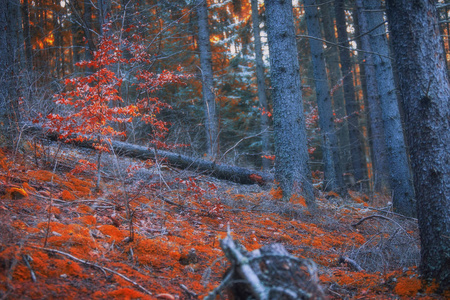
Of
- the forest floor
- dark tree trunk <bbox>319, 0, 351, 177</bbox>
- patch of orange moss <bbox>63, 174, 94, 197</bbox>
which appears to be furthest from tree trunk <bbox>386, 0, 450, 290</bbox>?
dark tree trunk <bbox>319, 0, 351, 177</bbox>

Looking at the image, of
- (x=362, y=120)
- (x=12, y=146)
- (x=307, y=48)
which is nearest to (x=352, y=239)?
(x=12, y=146)

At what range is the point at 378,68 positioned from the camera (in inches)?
355

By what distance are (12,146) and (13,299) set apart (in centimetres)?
402

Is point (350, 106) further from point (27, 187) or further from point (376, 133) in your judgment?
point (27, 187)

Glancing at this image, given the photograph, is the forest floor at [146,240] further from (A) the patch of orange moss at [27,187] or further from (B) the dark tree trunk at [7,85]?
(B) the dark tree trunk at [7,85]

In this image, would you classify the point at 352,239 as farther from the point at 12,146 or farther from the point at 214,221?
the point at 12,146

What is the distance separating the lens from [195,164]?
7820 millimetres

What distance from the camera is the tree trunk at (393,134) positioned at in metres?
8.30

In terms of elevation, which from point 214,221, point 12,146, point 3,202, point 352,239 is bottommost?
point 352,239

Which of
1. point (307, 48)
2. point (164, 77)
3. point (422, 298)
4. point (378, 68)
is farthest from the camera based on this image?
point (307, 48)

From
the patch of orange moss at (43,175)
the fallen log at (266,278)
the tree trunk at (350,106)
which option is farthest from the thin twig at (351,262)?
the tree trunk at (350,106)

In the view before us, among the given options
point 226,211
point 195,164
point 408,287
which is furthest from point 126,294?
point 195,164

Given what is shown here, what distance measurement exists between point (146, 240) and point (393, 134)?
7.50 meters

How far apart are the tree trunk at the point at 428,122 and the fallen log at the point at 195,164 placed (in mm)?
4652
